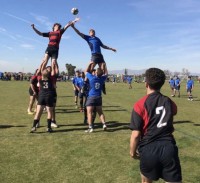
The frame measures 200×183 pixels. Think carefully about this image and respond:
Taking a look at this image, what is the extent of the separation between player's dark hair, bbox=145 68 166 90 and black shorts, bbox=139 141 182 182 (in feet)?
2.50

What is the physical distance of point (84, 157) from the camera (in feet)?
25.2

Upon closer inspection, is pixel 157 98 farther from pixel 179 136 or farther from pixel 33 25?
pixel 33 25

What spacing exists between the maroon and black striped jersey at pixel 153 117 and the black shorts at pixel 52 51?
332 inches

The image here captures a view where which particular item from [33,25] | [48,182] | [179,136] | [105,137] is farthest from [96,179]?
[33,25]

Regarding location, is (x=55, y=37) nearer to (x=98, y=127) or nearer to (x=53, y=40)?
(x=53, y=40)

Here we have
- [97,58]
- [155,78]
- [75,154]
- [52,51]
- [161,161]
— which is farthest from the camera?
[52,51]

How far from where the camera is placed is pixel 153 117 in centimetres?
410

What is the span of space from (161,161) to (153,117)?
1.90 ft

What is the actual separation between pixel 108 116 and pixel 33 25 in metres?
5.30

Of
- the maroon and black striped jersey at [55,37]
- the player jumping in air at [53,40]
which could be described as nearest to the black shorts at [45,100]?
the player jumping in air at [53,40]

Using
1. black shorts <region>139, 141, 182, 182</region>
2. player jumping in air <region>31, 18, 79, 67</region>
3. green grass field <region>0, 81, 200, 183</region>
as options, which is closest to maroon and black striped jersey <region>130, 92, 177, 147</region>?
black shorts <region>139, 141, 182, 182</region>

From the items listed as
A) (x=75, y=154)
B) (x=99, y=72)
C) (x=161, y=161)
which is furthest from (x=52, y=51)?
→ (x=161, y=161)

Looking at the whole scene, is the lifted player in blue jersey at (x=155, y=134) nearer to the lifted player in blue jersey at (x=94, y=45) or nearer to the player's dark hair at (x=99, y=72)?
the player's dark hair at (x=99, y=72)

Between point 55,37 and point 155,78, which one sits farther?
point 55,37
